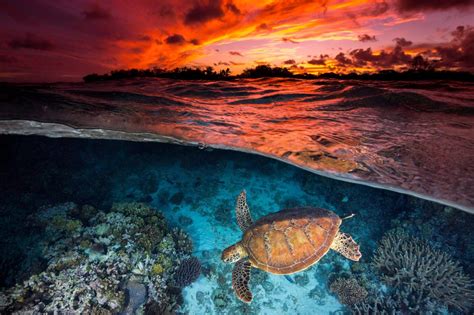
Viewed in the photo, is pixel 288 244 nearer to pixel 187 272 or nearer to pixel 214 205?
pixel 187 272

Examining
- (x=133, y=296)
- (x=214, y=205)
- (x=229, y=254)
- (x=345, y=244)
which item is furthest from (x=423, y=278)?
(x=133, y=296)

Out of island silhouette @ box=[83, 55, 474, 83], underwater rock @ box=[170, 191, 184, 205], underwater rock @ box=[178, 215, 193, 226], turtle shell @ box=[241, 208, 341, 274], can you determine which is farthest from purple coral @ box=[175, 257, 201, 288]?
island silhouette @ box=[83, 55, 474, 83]

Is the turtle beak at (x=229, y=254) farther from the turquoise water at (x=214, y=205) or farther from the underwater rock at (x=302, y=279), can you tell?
the underwater rock at (x=302, y=279)

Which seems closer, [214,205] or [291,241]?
[291,241]

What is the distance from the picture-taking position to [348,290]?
901 cm

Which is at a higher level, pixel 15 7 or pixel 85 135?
pixel 15 7

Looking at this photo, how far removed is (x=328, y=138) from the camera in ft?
26.4

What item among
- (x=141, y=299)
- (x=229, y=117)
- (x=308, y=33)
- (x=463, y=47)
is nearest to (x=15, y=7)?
(x=229, y=117)

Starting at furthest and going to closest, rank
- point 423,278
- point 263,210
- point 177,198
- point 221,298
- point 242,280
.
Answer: point 177,198 → point 263,210 → point 221,298 → point 423,278 → point 242,280

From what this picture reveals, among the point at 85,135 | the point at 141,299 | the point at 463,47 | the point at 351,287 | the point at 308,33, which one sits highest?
the point at 308,33

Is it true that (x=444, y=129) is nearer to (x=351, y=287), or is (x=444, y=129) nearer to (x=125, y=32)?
(x=351, y=287)

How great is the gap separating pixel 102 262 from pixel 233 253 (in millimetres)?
4901

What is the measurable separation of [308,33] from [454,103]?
5676 millimetres

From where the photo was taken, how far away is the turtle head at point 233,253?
7148 mm
